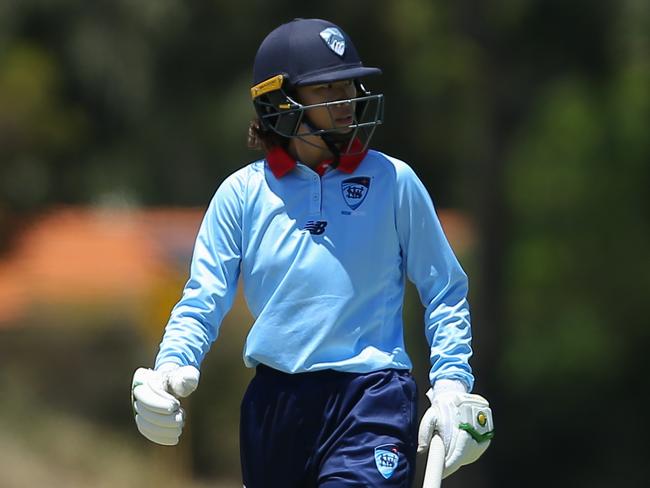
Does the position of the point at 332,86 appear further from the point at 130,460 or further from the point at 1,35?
the point at 1,35

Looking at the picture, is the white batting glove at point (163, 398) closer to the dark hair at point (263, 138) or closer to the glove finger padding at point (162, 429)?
the glove finger padding at point (162, 429)

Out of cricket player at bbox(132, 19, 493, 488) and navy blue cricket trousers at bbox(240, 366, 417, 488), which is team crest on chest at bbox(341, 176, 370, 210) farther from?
navy blue cricket trousers at bbox(240, 366, 417, 488)

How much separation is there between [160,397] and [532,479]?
13376 mm

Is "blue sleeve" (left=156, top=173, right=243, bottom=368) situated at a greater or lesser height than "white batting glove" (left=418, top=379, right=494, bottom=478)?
greater

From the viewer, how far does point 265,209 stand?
14.1 feet

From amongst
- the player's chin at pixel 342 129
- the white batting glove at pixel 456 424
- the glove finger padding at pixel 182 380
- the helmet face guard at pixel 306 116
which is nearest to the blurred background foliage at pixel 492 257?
the helmet face guard at pixel 306 116

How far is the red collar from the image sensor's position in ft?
14.1

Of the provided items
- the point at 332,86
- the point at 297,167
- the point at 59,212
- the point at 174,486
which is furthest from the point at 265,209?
the point at 59,212

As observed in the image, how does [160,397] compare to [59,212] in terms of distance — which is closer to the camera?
[160,397]

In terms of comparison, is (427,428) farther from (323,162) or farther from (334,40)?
(334,40)

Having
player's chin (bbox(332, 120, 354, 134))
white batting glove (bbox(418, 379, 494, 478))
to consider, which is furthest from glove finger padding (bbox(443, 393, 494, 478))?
player's chin (bbox(332, 120, 354, 134))

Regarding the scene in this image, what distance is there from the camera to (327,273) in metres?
4.19

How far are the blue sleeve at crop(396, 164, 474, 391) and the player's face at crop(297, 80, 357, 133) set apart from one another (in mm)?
229

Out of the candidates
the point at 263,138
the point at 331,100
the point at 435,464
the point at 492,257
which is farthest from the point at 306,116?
the point at 492,257
